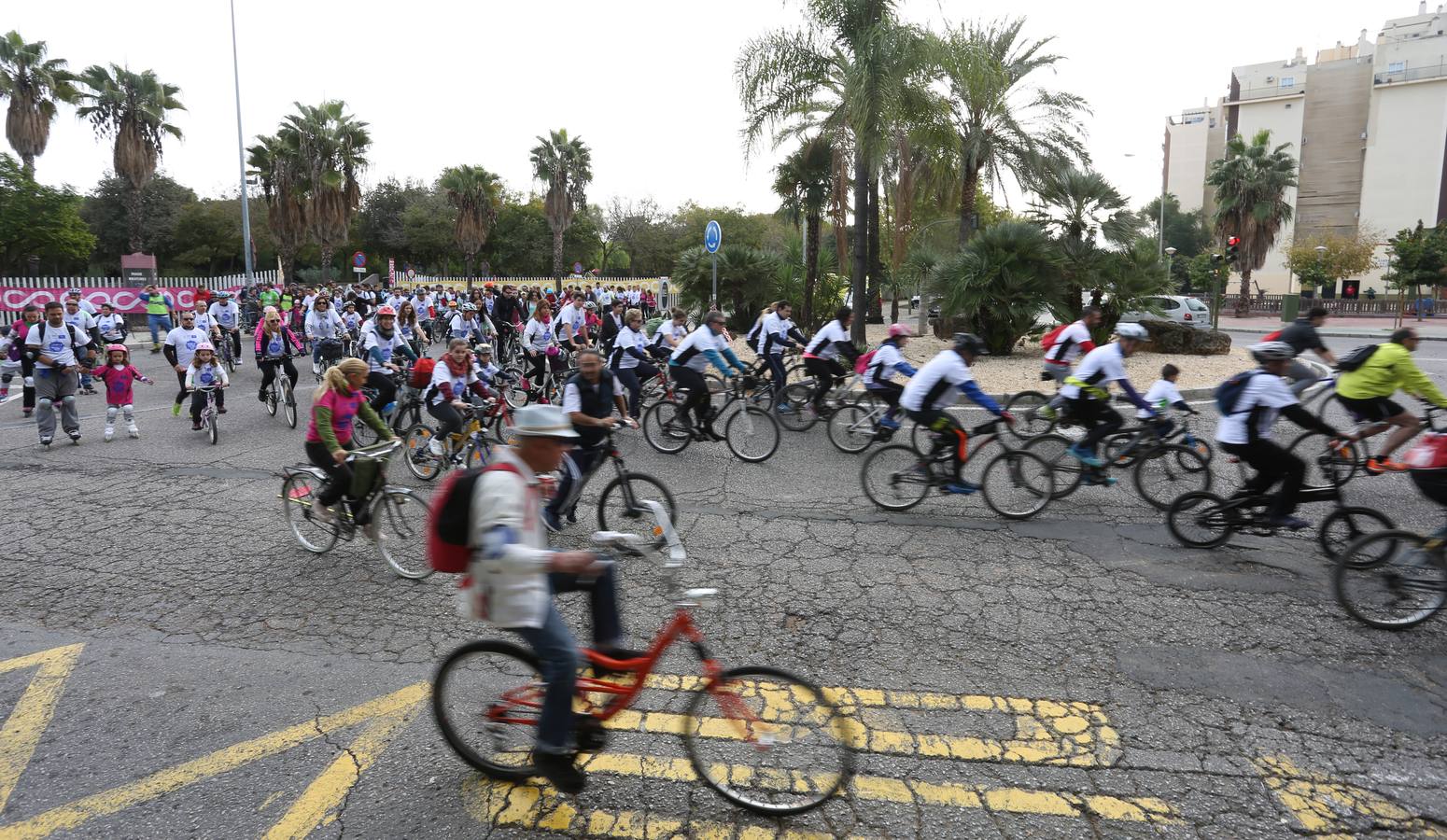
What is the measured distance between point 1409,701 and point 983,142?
817 inches

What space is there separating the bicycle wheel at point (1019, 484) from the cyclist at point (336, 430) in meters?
5.18

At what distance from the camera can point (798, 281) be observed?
83.9 ft

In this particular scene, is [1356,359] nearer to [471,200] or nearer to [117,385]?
[117,385]

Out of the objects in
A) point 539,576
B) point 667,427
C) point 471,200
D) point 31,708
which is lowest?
point 31,708

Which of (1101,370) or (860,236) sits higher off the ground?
(860,236)

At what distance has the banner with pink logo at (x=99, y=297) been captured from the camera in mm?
24938

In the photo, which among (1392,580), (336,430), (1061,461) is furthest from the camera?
(1061,461)

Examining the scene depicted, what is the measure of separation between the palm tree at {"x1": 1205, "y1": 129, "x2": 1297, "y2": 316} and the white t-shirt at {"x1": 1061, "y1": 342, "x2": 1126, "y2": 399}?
47204 mm

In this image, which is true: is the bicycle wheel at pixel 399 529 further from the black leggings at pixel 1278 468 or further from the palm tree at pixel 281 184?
the palm tree at pixel 281 184

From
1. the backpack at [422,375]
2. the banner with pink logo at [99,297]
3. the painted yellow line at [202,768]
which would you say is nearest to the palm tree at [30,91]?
the banner with pink logo at [99,297]

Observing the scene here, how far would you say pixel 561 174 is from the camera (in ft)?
161

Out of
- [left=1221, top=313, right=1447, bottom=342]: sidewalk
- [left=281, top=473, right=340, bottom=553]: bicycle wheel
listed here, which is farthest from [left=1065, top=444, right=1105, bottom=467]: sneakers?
[left=1221, top=313, right=1447, bottom=342]: sidewalk

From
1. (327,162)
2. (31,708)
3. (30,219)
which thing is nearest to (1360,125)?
(327,162)

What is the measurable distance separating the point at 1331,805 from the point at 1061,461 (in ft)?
15.2
